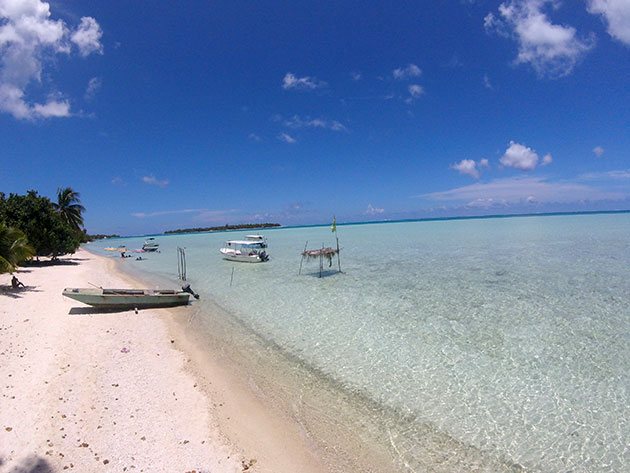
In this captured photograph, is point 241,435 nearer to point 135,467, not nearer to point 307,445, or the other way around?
point 307,445

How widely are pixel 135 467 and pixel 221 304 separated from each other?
543 inches

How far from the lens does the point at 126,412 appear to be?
24.6 feet

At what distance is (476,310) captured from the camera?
15836 millimetres

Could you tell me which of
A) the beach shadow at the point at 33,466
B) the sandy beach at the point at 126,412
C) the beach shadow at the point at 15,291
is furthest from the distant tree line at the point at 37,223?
the beach shadow at the point at 33,466

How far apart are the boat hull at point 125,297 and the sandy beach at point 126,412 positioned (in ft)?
10.4

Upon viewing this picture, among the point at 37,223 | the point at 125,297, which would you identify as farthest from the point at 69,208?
the point at 125,297

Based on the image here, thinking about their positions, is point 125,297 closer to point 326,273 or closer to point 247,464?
point 247,464

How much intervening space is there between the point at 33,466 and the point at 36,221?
3228cm

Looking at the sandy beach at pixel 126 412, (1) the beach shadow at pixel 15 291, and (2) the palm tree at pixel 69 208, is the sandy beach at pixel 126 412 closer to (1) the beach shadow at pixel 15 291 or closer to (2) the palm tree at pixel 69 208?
(1) the beach shadow at pixel 15 291

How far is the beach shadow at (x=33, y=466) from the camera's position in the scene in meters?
5.50

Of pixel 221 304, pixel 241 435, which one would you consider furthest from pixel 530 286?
pixel 241 435

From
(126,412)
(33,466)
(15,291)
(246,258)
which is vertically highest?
(15,291)

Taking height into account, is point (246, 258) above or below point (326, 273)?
above

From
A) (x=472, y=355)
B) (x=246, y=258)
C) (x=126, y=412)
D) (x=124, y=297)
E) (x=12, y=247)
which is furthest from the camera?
(x=246, y=258)
